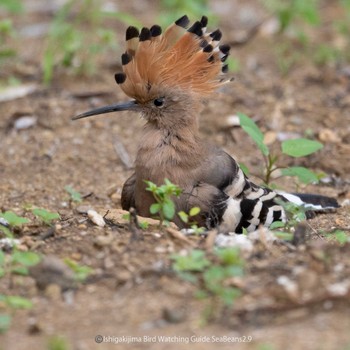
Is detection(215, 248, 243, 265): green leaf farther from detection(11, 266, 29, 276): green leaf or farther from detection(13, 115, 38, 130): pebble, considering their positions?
detection(13, 115, 38, 130): pebble

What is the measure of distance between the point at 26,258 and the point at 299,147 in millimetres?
1856

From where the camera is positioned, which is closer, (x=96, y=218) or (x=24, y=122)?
(x=96, y=218)

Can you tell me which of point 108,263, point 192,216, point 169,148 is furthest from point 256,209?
point 108,263

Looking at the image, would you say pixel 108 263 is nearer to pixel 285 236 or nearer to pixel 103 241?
pixel 103 241

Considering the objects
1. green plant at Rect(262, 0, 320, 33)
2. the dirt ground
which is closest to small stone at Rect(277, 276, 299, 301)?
the dirt ground

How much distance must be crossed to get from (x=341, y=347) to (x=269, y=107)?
3590 mm

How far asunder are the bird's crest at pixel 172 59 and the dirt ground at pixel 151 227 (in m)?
0.70

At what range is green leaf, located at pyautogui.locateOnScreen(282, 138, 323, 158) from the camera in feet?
14.5

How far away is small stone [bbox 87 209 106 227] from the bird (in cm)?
22

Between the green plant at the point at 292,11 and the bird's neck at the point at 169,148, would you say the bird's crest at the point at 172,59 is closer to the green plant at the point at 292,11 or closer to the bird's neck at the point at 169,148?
the bird's neck at the point at 169,148

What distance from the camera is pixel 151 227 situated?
12.1 feet

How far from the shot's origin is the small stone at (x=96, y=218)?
12.9 feet

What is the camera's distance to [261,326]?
2.70m

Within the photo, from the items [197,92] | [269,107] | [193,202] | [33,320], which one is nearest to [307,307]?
[33,320]
